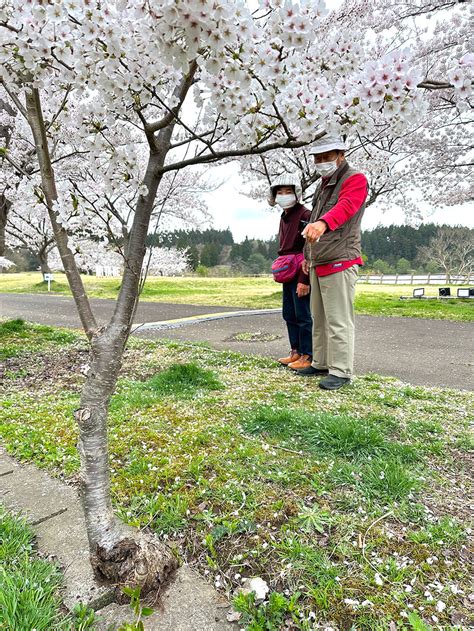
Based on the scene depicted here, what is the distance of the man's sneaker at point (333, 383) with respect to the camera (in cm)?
347

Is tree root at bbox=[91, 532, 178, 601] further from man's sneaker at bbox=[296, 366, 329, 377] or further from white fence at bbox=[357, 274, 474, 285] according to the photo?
white fence at bbox=[357, 274, 474, 285]

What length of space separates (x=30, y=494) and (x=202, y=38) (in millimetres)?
2168

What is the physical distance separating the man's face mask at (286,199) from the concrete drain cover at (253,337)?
9.85 ft

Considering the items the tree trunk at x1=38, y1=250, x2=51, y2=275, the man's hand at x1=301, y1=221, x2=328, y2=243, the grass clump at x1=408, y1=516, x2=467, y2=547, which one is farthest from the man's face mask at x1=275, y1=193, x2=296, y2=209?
the tree trunk at x1=38, y1=250, x2=51, y2=275

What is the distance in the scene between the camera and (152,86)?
5.66ft

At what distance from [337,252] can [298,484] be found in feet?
6.84

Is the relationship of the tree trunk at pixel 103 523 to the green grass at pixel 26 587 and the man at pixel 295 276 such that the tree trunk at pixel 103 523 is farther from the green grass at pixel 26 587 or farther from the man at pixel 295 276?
the man at pixel 295 276

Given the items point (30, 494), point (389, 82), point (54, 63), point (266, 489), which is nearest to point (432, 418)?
point (266, 489)

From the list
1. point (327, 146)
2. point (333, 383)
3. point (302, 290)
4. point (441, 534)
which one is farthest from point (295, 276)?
point (441, 534)

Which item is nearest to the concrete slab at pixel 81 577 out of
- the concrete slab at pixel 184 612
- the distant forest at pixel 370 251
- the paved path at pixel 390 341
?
the concrete slab at pixel 184 612

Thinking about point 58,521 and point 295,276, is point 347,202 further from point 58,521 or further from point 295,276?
point 58,521

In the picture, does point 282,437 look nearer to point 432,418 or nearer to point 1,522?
point 432,418

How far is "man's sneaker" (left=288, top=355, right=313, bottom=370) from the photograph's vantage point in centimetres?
421

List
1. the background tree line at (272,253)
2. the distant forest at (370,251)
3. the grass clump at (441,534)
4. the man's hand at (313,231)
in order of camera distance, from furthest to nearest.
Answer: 1. the distant forest at (370,251)
2. the background tree line at (272,253)
3. the man's hand at (313,231)
4. the grass clump at (441,534)
